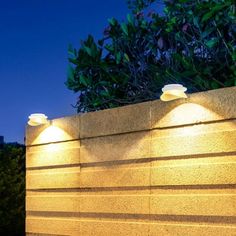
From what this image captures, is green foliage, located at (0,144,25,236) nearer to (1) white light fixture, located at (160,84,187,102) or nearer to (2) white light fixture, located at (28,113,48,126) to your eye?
(2) white light fixture, located at (28,113,48,126)

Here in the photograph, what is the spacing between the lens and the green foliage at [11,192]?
35.2 ft

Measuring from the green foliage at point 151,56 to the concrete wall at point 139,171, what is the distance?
677 millimetres

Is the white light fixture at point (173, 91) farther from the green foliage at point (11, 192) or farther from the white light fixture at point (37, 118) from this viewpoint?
the green foliage at point (11, 192)

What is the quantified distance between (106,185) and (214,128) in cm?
144

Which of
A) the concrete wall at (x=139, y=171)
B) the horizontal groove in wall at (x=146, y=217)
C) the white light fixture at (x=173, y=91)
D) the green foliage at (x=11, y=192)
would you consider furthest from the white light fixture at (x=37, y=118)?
the green foliage at (x=11, y=192)

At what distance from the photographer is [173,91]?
183 inches

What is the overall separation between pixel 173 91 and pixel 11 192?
6.88 meters

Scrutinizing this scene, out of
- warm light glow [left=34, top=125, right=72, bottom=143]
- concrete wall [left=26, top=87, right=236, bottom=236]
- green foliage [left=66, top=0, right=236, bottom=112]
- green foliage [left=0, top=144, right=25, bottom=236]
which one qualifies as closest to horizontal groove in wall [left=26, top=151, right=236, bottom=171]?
concrete wall [left=26, top=87, right=236, bottom=236]

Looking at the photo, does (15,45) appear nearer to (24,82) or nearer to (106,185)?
(24,82)

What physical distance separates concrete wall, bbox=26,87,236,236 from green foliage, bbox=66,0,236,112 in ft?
2.22

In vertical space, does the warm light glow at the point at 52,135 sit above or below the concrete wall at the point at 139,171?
above

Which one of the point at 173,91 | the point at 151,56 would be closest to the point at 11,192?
the point at 151,56

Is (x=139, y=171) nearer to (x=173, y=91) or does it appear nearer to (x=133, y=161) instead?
(x=133, y=161)

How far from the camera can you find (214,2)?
203 inches
